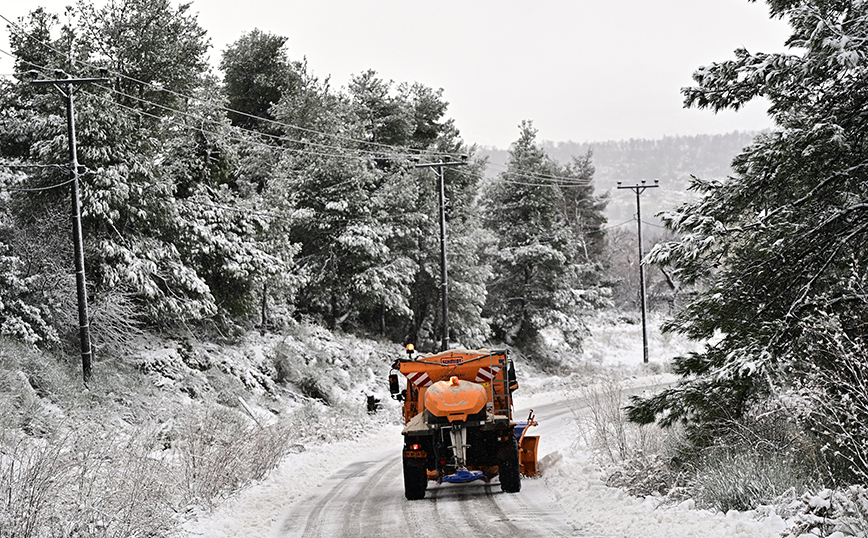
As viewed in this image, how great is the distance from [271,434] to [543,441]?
721 cm

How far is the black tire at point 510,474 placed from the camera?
1139 centimetres

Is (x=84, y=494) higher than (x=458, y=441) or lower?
higher

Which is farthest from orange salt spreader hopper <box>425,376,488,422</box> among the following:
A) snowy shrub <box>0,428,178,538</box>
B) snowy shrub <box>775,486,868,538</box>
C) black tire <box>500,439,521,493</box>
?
snowy shrub <box>775,486,868,538</box>

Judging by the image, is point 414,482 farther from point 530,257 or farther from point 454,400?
point 530,257

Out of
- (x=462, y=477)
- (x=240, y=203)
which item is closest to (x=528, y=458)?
(x=462, y=477)

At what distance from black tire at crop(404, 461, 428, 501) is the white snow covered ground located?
181 cm

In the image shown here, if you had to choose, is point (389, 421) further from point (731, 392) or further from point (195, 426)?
point (731, 392)

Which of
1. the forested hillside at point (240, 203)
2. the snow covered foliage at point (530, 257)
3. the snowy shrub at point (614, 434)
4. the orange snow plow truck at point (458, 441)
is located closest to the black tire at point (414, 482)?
the orange snow plow truck at point (458, 441)

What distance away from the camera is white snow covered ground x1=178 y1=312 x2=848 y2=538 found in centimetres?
771

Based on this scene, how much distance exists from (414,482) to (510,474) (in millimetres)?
1440

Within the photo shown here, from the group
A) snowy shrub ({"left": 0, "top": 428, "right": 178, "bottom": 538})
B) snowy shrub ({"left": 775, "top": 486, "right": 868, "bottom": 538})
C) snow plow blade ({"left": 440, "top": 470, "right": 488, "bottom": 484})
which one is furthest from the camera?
snow plow blade ({"left": 440, "top": 470, "right": 488, "bottom": 484})

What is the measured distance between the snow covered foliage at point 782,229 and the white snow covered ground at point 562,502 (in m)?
1.36

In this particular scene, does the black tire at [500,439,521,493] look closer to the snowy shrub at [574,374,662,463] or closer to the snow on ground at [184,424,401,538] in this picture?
the snowy shrub at [574,374,662,463]

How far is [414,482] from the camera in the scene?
11391mm
